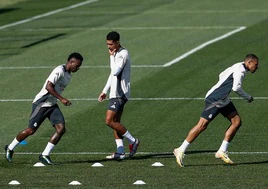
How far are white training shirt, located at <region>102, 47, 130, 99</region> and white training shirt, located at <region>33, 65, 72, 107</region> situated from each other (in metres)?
0.87

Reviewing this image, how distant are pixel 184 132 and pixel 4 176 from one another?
5.59m

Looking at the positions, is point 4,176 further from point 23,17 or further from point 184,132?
point 23,17

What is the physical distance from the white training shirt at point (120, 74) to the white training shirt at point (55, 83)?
2.84 feet

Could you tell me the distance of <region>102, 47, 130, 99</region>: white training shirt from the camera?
21.1 metres

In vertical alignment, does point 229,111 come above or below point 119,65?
below

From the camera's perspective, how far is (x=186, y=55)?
35.2 metres

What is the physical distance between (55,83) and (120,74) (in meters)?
1.33

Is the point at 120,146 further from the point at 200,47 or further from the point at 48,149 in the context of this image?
the point at 200,47

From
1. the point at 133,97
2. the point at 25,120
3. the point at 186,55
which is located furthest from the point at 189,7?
the point at 25,120

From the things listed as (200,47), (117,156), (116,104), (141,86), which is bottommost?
(200,47)

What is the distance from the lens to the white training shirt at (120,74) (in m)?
21.1

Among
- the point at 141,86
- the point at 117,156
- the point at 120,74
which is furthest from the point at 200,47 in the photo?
the point at 117,156

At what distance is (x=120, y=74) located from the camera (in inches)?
837

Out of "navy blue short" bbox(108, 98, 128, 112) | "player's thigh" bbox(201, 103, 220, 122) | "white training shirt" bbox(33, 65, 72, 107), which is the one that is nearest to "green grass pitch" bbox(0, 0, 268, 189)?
"player's thigh" bbox(201, 103, 220, 122)
